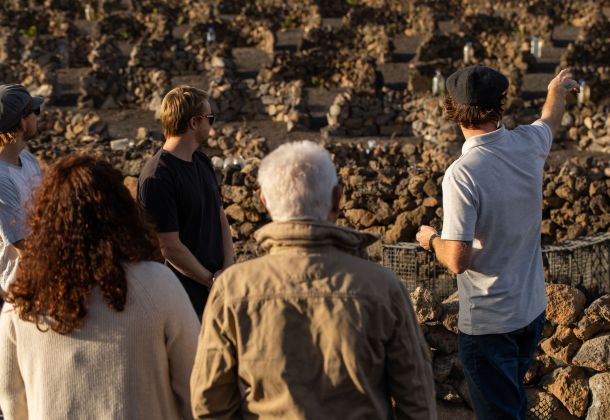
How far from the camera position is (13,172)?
5.43 m

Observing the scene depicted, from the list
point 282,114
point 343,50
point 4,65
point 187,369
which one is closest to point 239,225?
point 187,369

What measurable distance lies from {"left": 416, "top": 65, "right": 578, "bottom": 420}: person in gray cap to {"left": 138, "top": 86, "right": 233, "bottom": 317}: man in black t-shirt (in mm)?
1484

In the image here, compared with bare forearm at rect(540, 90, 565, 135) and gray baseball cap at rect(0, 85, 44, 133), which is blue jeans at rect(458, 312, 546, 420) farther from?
gray baseball cap at rect(0, 85, 44, 133)

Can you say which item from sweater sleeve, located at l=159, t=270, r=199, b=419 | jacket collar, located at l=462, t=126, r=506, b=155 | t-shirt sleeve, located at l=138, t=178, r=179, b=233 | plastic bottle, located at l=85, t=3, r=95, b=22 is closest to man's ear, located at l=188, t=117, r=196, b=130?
t-shirt sleeve, located at l=138, t=178, r=179, b=233

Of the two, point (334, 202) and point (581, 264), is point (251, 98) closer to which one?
point (581, 264)

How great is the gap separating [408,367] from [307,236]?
1.91ft

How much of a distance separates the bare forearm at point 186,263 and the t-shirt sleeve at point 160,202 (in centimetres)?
12

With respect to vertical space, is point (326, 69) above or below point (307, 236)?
below

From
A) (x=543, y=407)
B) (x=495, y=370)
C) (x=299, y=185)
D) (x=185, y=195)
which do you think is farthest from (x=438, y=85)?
(x=299, y=185)

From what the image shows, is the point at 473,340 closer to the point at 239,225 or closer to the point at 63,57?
the point at 239,225

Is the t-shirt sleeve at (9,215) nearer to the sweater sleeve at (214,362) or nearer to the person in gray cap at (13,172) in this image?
the person in gray cap at (13,172)

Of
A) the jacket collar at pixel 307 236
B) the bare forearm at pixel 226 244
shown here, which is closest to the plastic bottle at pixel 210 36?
the bare forearm at pixel 226 244

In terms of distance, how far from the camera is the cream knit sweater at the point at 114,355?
3658 millimetres

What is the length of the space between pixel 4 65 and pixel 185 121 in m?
19.6
